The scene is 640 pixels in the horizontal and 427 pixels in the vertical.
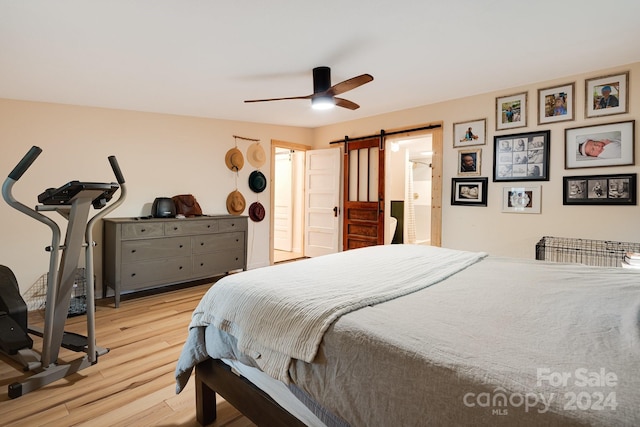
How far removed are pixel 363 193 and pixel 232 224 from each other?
2030 millimetres

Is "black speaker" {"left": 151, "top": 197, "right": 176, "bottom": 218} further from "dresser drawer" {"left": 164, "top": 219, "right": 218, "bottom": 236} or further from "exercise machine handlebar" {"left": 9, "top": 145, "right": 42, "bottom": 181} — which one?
"exercise machine handlebar" {"left": 9, "top": 145, "right": 42, "bottom": 181}

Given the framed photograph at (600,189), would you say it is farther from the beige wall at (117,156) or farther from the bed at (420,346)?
the beige wall at (117,156)

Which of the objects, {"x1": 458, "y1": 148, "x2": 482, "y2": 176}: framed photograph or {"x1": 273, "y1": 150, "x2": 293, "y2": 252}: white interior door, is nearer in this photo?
{"x1": 458, "y1": 148, "x2": 482, "y2": 176}: framed photograph

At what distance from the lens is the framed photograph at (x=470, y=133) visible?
3.78 m

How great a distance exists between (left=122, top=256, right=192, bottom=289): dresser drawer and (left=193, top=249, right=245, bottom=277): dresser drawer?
0.39 ft

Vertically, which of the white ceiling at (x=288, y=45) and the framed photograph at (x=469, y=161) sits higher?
the white ceiling at (x=288, y=45)

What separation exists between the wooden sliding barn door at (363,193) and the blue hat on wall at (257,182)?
1336 millimetres

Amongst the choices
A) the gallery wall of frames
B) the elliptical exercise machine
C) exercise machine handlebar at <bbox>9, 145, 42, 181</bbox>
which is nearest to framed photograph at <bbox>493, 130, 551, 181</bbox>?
the gallery wall of frames

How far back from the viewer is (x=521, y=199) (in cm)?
352

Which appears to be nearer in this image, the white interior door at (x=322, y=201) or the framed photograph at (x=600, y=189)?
the framed photograph at (x=600, y=189)

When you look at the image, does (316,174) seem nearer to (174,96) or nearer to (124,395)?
(174,96)

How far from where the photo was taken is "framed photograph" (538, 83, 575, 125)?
10.5ft

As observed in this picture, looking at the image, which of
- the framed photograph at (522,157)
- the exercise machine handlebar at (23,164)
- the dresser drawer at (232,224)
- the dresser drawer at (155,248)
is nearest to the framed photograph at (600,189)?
the framed photograph at (522,157)

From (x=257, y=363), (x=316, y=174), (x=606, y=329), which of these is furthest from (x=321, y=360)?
(x=316, y=174)
